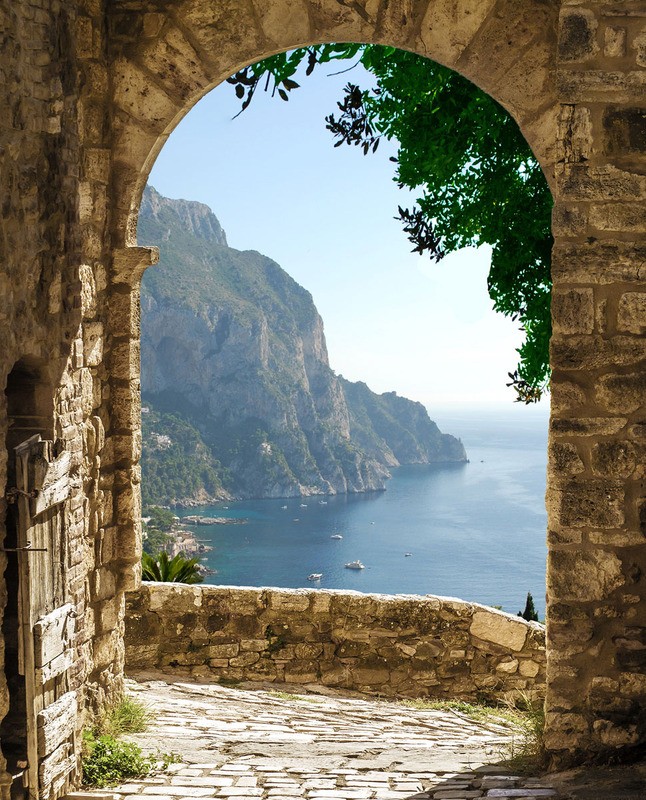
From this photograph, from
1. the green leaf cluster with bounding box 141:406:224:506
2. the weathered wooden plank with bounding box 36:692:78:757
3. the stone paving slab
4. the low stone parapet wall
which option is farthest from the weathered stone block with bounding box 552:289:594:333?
the green leaf cluster with bounding box 141:406:224:506

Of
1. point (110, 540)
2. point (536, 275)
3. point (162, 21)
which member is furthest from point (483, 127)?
point (110, 540)

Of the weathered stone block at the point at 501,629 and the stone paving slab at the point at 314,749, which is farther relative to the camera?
the weathered stone block at the point at 501,629

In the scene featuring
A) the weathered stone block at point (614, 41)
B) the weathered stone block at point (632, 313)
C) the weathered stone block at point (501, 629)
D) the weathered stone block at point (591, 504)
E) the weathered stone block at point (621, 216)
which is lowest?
the weathered stone block at point (501, 629)

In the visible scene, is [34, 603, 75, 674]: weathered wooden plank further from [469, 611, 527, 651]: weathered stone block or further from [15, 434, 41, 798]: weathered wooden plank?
[469, 611, 527, 651]: weathered stone block

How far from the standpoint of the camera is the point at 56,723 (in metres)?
3.96

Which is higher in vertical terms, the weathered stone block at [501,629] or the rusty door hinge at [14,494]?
the rusty door hinge at [14,494]

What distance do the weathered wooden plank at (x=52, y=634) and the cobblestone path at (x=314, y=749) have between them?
684 millimetres

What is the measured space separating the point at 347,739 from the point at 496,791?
139 centimetres

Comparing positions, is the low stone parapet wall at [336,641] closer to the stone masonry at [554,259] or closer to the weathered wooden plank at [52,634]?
the stone masonry at [554,259]

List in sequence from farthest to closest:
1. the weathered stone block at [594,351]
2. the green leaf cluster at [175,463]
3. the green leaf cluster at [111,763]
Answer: the green leaf cluster at [175,463], the green leaf cluster at [111,763], the weathered stone block at [594,351]

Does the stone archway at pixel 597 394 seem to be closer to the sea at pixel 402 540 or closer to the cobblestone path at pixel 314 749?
the cobblestone path at pixel 314 749

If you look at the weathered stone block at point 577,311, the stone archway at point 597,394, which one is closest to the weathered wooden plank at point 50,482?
the stone archway at point 597,394

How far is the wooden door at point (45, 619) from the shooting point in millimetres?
3779

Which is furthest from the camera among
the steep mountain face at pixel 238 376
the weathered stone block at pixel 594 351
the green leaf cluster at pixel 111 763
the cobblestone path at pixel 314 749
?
the steep mountain face at pixel 238 376
